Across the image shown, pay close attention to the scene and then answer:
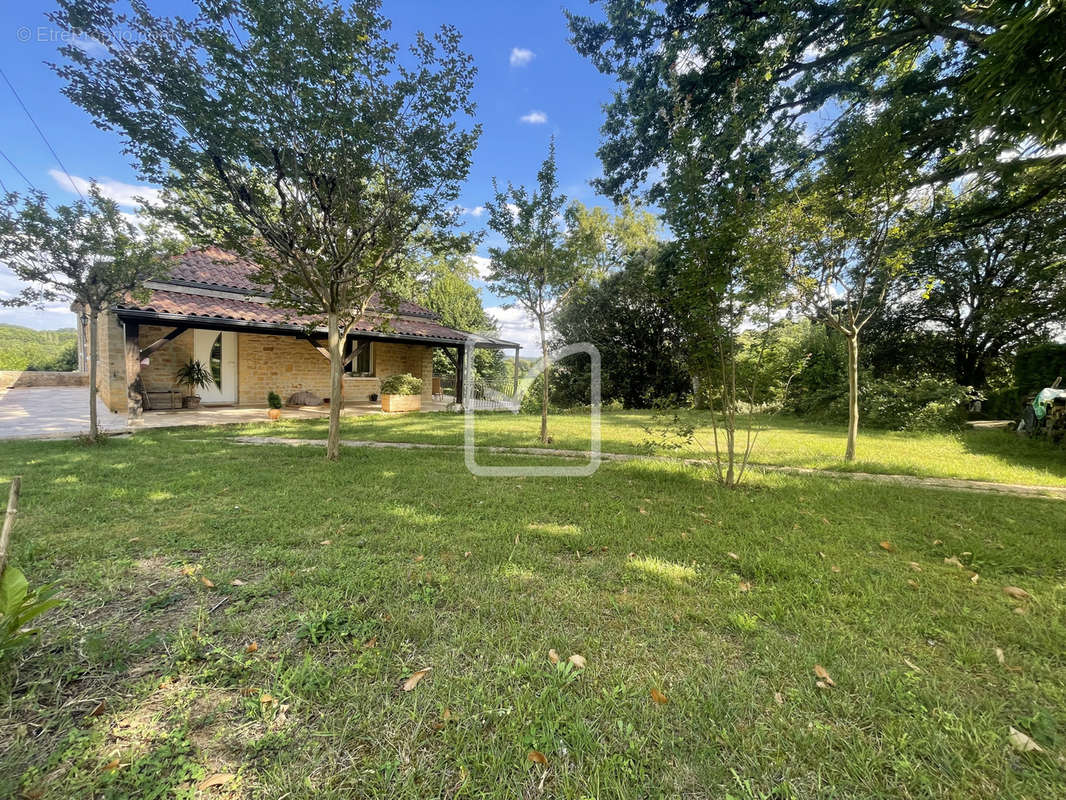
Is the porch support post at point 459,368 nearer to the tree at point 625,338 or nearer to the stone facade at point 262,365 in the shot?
the stone facade at point 262,365

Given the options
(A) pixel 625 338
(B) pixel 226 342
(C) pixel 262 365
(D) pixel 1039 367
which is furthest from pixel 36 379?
(D) pixel 1039 367

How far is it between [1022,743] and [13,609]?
4.00 m

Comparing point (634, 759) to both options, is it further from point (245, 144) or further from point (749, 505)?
point (245, 144)

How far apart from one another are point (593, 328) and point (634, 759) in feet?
50.8

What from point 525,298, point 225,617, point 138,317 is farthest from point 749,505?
point 138,317

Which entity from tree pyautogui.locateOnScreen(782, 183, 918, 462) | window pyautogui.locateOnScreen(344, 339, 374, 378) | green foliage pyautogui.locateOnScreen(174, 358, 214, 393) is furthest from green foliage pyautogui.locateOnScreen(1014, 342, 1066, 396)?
green foliage pyautogui.locateOnScreen(174, 358, 214, 393)

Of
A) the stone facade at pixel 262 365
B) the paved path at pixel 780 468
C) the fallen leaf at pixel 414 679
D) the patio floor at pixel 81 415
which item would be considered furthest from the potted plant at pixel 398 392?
the fallen leaf at pixel 414 679

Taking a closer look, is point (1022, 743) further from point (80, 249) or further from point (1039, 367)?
point (1039, 367)

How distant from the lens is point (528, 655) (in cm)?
188

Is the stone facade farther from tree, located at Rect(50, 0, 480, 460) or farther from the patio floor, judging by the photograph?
tree, located at Rect(50, 0, 480, 460)

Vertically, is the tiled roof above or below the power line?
below

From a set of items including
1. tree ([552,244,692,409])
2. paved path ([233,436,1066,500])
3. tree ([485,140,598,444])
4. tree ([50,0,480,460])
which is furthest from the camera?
tree ([552,244,692,409])

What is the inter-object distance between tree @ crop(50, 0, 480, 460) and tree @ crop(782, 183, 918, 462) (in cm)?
493

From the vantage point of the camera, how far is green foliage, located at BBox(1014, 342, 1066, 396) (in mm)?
9211
